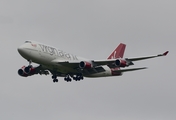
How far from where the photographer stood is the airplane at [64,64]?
82.2 meters

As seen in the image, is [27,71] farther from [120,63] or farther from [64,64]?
[120,63]

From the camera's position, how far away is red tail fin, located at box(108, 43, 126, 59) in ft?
Result: 322

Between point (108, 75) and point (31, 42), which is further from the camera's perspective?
point (108, 75)

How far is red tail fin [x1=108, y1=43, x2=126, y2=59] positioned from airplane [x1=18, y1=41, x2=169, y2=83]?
436 cm

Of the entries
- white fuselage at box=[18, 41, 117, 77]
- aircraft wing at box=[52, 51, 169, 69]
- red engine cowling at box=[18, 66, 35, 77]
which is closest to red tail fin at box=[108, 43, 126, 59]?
aircraft wing at box=[52, 51, 169, 69]

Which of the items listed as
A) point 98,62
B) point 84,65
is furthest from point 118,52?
point 84,65

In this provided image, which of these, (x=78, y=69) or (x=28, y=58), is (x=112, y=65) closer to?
(x=78, y=69)

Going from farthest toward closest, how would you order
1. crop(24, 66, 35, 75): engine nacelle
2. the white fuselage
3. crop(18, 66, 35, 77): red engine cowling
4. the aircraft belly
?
the aircraft belly < crop(18, 66, 35, 77): red engine cowling < crop(24, 66, 35, 75): engine nacelle < the white fuselage

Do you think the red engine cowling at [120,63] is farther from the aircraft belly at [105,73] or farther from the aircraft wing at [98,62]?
the aircraft belly at [105,73]

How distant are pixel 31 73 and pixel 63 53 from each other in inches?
288

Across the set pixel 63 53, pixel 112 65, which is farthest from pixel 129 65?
pixel 63 53

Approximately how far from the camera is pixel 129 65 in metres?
85.6

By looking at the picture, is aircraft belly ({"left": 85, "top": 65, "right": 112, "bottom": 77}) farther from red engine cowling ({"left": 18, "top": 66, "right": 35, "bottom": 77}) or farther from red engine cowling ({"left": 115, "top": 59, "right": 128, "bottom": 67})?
red engine cowling ({"left": 18, "top": 66, "right": 35, "bottom": 77})

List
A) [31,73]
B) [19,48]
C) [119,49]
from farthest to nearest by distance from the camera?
[119,49], [31,73], [19,48]
